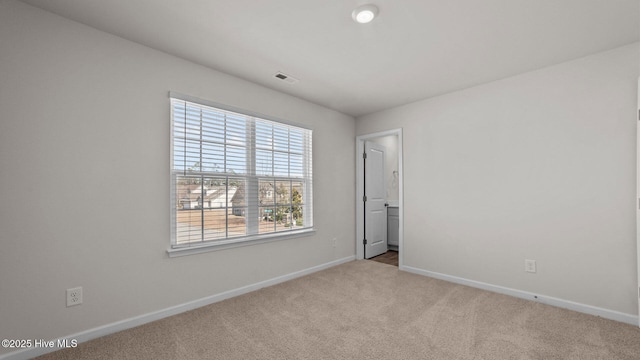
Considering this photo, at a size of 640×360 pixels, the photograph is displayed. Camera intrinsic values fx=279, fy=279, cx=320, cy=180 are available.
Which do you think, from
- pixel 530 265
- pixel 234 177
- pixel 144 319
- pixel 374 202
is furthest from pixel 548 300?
pixel 144 319

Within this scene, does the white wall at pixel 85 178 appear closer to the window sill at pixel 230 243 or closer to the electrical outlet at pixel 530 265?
the window sill at pixel 230 243

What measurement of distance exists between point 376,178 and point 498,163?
6.74 ft

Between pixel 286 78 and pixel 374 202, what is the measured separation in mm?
2674

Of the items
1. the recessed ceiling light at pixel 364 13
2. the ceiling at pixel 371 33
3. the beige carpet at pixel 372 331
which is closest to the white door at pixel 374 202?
the beige carpet at pixel 372 331

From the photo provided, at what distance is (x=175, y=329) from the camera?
7.57 ft

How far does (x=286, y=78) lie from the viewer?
313 cm

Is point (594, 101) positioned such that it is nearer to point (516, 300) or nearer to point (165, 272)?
point (516, 300)

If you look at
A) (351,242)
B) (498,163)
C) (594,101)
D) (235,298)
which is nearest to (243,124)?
(235,298)

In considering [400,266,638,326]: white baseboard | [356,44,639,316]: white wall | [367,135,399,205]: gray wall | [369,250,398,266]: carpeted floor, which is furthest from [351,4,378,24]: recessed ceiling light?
[367,135,399,205]: gray wall

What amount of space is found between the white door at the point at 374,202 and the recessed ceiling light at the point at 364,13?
2.77 m

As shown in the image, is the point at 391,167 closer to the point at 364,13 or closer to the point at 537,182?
the point at 537,182

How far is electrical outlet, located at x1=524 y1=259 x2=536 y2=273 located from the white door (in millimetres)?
2240

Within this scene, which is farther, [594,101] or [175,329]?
[594,101]

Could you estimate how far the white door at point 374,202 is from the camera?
470 cm
